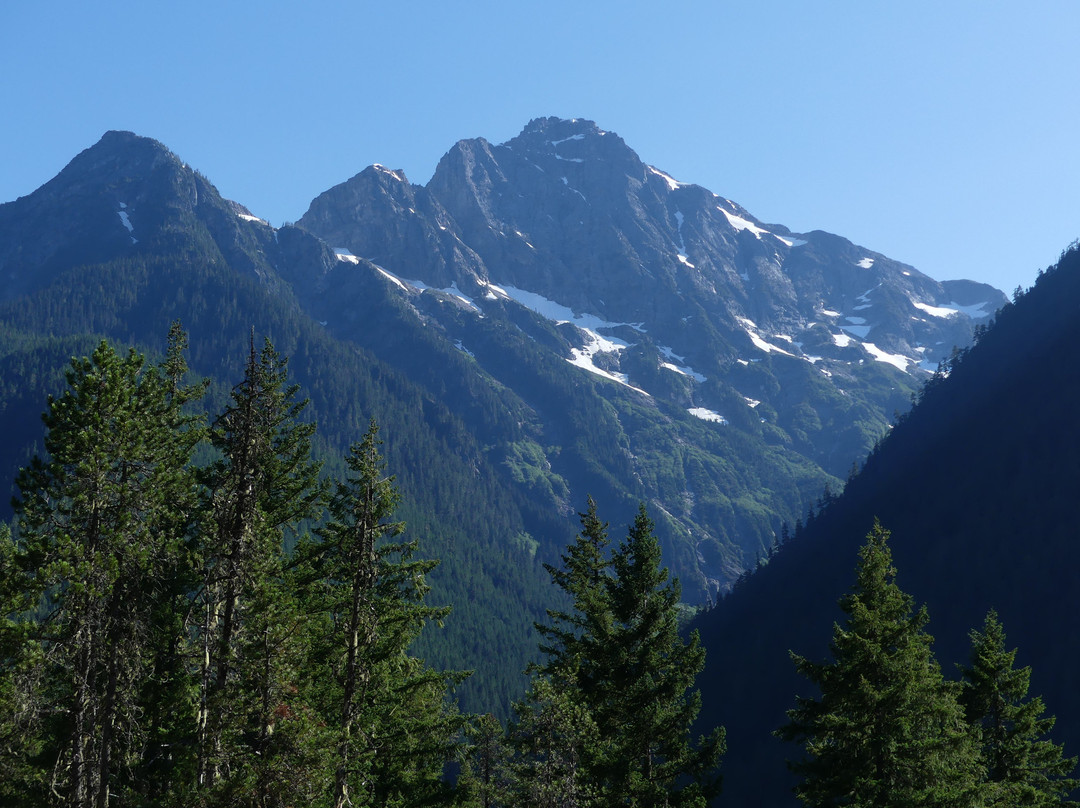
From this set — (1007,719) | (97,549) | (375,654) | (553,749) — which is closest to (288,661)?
(375,654)

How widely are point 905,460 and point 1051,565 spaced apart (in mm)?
55349

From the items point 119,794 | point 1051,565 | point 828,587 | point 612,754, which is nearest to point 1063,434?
point 1051,565

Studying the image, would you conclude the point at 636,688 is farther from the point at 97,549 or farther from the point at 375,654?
the point at 97,549

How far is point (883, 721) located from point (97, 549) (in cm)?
2241

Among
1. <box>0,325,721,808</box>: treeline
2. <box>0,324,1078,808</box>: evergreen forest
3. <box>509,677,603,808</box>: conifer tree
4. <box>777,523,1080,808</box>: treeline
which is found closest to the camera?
<box>0,325,721,808</box>: treeline

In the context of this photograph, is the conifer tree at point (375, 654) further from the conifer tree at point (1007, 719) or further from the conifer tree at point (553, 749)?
the conifer tree at point (1007, 719)

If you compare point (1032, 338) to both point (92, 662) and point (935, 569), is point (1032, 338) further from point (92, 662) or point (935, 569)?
point (92, 662)

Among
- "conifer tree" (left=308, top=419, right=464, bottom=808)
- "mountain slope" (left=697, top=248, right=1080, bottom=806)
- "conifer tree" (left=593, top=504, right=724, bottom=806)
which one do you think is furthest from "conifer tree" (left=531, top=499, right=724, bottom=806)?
"mountain slope" (left=697, top=248, right=1080, bottom=806)

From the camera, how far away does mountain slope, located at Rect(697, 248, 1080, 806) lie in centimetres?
13462

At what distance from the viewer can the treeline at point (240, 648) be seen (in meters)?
20.9

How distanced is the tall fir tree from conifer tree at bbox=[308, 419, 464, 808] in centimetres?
504

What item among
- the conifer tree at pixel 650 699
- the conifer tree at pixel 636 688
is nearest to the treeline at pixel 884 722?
the conifer tree at pixel 650 699

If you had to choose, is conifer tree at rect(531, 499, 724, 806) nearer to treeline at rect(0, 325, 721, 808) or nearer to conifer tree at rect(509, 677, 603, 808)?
treeline at rect(0, 325, 721, 808)

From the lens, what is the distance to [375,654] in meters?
26.5
